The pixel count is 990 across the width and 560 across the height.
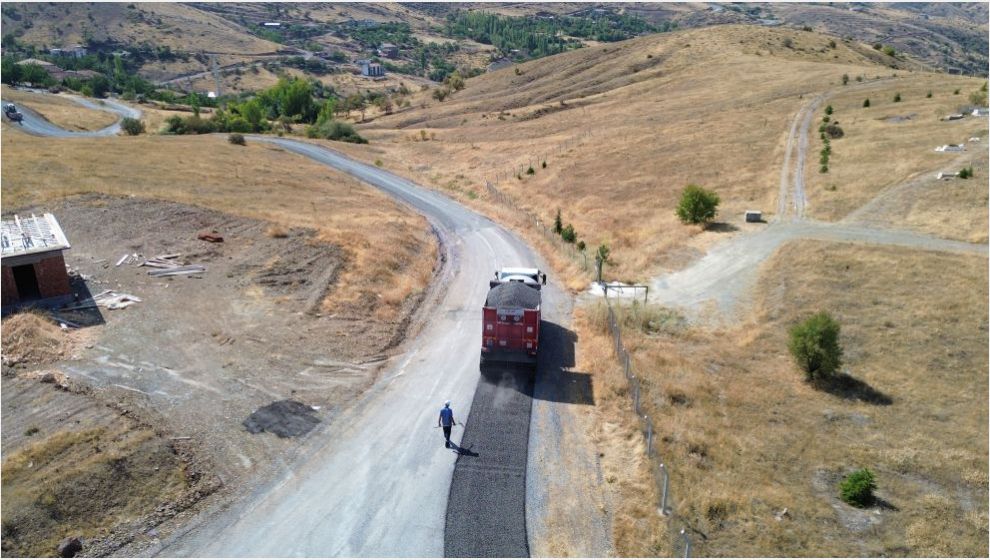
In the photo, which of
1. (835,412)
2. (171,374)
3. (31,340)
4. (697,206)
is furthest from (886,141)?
(31,340)

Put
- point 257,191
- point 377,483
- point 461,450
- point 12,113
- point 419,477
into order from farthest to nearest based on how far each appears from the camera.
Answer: point 12,113, point 257,191, point 461,450, point 419,477, point 377,483

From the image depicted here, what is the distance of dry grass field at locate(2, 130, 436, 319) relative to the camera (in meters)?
→ 33.9

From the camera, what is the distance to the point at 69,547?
1411 centimetres

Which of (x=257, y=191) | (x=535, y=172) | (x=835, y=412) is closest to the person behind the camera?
(x=835, y=412)

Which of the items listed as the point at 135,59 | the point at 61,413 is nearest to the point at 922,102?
the point at 61,413

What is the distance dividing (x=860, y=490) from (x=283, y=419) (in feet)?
54.9

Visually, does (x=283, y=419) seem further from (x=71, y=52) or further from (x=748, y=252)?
(x=71, y=52)

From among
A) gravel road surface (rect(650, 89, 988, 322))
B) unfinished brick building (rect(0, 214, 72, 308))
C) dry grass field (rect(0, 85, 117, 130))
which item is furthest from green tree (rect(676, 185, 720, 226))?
dry grass field (rect(0, 85, 117, 130))

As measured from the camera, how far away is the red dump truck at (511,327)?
23.1 meters

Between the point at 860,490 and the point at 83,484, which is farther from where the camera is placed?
the point at 860,490

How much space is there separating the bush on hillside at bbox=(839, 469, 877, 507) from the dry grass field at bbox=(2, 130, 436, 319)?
19096 mm

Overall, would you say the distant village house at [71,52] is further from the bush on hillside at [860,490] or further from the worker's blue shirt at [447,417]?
the bush on hillside at [860,490]

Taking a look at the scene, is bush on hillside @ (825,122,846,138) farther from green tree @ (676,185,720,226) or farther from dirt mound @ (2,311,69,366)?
dirt mound @ (2,311,69,366)

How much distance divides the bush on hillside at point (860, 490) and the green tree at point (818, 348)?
695 centimetres
